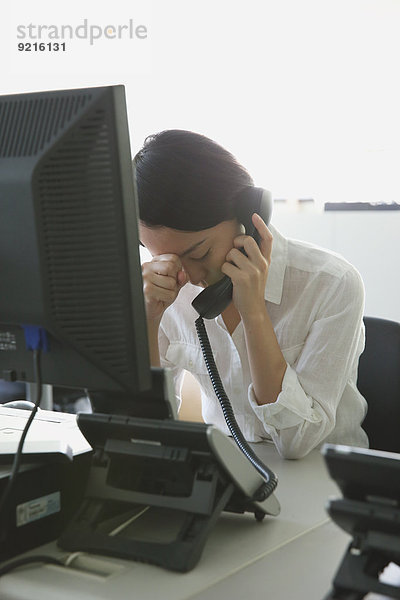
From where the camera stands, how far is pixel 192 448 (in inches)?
33.9

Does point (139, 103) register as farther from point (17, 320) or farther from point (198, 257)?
point (17, 320)

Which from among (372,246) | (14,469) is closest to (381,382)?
(14,469)

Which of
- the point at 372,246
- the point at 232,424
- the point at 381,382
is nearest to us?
the point at 232,424

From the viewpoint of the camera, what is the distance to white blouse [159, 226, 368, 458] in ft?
4.16

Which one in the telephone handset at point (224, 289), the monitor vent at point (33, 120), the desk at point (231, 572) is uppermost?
the monitor vent at point (33, 120)

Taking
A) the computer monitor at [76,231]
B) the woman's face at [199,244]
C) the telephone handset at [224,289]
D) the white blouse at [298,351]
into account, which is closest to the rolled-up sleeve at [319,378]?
the white blouse at [298,351]

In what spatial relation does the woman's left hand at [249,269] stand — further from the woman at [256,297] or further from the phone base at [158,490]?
the phone base at [158,490]

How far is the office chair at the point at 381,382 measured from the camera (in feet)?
4.83

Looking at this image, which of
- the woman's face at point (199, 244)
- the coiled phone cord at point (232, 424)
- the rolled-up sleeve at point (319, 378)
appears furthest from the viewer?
the woman's face at point (199, 244)

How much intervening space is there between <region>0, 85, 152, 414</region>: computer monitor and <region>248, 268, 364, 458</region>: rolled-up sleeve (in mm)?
481

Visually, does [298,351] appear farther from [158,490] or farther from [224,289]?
[158,490]

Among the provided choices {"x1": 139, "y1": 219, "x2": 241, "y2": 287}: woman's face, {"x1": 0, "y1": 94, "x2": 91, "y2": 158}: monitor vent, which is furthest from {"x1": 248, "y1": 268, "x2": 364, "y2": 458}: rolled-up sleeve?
{"x1": 0, "y1": 94, "x2": 91, "y2": 158}: monitor vent

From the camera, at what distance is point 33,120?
80 cm

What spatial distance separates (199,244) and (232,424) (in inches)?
13.5
